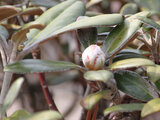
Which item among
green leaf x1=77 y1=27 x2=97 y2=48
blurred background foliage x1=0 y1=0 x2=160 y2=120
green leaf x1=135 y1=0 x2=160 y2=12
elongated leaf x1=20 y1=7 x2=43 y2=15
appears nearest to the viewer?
green leaf x1=77 y1=27 x2=97 y2=48

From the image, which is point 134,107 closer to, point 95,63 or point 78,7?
point 95,63

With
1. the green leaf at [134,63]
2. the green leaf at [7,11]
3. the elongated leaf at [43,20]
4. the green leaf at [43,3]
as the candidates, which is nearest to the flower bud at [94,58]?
the green leaf at [134,63]

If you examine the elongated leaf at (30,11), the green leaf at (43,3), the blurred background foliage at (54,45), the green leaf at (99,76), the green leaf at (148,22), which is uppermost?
the green leaf at (148,22)

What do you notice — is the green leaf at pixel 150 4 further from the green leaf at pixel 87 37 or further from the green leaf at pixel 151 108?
the green leaf at pixel 151 108

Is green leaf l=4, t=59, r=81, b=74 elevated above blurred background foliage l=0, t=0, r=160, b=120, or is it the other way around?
green leaf l=4, t=59, r=81, b=74

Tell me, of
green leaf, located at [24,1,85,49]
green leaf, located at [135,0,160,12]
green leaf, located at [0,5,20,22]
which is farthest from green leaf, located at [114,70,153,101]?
green leaf, located at [135,0,160,12]

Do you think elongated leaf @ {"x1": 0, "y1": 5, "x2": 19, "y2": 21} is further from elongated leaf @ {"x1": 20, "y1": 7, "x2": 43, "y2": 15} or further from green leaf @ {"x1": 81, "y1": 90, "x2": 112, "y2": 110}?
green leaf @ {"x1": 81, "y1": 90, "x2": 112, "y2": 110}
